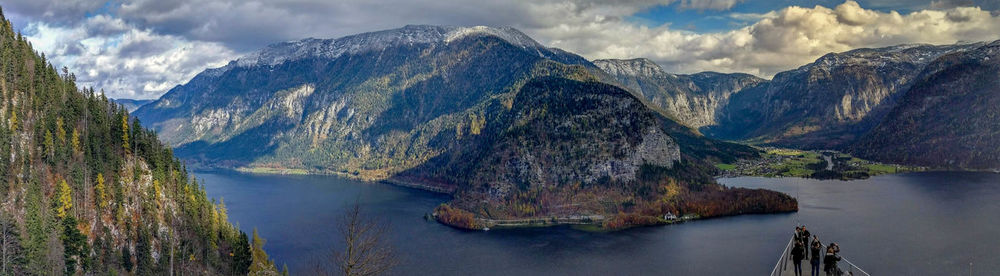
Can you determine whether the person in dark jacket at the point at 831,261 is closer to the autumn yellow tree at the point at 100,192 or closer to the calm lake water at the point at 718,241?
the calm lake water at the point at 718,241

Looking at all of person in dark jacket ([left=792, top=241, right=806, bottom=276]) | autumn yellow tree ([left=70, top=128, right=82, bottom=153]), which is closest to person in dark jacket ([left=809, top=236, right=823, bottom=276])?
person in dark jacket ([left=792, top=241, right=806, bottom=276])

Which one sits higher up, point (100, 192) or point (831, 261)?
point (831, 261)

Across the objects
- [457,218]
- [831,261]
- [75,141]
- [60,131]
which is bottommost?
[457,218]

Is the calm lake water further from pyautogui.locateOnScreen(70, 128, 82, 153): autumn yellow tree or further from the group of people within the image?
the group of people

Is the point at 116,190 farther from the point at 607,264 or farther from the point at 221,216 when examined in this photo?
the point at 607,264

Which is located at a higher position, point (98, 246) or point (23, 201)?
point (23, 201)

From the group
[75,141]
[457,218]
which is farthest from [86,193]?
[457,218]

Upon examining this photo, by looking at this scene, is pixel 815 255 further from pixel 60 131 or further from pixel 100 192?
pixel 60 131

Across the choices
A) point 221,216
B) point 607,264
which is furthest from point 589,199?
point 221,216
